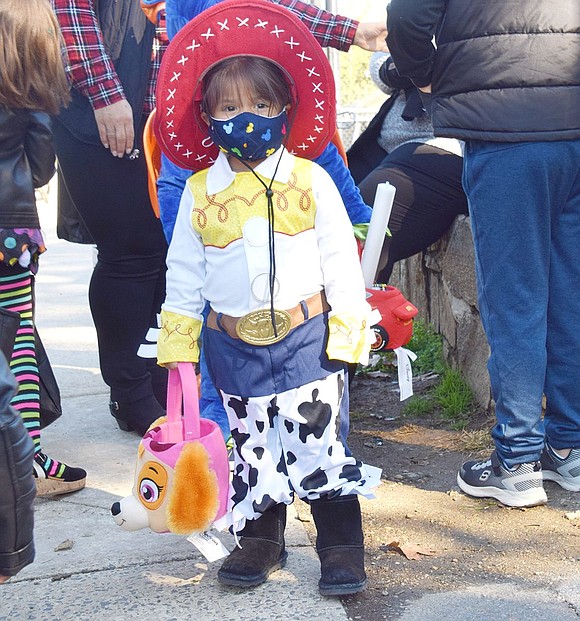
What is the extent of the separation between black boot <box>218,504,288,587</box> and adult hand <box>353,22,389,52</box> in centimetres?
176

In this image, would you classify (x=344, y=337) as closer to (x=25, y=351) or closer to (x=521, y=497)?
(x=521, y=497)

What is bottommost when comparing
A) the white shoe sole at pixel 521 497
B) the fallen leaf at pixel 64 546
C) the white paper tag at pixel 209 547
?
the fallen leaf at pixel 64 546

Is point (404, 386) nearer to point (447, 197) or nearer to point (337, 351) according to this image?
point (337, 351)

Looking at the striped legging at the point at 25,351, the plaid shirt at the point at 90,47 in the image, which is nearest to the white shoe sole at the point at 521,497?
the striped legging at the point at 25,351

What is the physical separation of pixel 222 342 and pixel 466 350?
1.88 meters

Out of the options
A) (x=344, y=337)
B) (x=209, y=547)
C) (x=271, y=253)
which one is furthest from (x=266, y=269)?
(x=209, y=547)

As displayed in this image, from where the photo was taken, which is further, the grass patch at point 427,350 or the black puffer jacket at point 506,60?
the grass patch at point 427,350

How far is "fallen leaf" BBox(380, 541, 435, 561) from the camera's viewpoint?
115 inches

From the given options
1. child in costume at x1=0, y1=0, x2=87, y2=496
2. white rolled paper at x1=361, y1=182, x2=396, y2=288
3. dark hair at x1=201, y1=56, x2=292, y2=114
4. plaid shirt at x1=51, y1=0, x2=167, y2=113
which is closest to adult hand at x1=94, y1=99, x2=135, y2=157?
plaid shirt at x1=51, y1=0, x2=167, y2=113

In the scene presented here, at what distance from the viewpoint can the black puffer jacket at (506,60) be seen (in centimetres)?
296

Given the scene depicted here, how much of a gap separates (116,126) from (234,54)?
980mm

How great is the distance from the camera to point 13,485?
1.86 meters

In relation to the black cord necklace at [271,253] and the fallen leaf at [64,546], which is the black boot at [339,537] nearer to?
the black cord necklace at [271,253]

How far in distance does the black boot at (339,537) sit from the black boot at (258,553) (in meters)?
0.12
